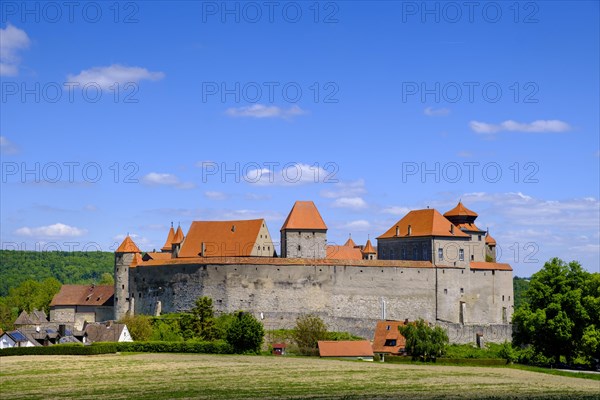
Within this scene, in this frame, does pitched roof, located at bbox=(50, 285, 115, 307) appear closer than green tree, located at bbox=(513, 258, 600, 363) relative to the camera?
No

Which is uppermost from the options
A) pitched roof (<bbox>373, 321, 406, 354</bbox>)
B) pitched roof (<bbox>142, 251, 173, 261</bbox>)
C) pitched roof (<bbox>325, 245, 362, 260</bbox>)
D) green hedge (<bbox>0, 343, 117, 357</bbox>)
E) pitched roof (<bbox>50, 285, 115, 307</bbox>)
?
pitched roof (<bbox>325, 245, 362, 260</bbox>)

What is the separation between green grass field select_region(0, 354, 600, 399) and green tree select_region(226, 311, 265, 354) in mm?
4590

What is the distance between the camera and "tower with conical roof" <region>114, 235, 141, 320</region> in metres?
86.9

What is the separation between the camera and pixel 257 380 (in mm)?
44906

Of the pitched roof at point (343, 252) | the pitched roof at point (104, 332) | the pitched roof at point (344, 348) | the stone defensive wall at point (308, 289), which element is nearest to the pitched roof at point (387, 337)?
the pitched roof at point (344, 348)

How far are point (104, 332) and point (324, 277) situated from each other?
19.8m

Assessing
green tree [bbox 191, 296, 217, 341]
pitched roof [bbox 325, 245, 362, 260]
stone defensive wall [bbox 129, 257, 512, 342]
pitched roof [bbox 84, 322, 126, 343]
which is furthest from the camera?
pitched roof [bbox 325, 245, 362, 260]

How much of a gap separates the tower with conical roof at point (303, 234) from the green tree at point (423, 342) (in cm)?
1944

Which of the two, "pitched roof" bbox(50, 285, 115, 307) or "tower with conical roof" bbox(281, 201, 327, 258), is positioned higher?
"tower with conical roof" bbox(281, 201, 327, 258)

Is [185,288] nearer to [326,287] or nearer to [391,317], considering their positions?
[326,287]

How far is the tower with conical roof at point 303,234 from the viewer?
8506 centimetres

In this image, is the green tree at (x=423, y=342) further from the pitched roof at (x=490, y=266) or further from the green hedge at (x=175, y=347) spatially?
the pitched roof at (x=490, y=266)

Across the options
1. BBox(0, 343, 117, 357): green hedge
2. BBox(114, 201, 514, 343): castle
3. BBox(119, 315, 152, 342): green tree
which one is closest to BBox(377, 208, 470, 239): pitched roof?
BBox(114, 201, 514, 343): castle

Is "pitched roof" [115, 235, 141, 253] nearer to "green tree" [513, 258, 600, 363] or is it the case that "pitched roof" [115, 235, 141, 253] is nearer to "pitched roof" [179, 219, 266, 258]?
"pitched roof" [179, 219, 266, 258]
